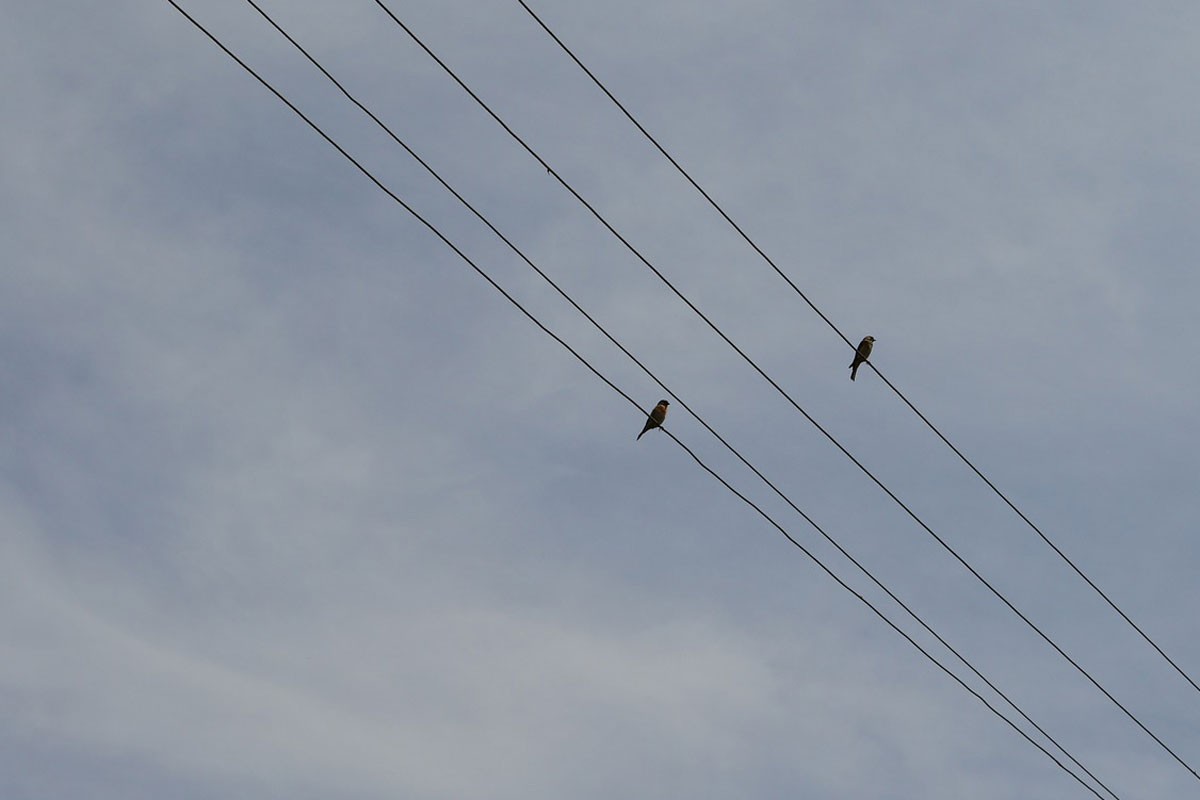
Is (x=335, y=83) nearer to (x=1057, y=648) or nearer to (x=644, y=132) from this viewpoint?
(x=644, y=132)

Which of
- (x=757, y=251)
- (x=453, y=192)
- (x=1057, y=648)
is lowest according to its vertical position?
(x=1057, y=648)

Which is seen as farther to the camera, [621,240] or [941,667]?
[941,667]

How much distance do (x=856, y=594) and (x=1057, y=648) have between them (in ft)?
6.14

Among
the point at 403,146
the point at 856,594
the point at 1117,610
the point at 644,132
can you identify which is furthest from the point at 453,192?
the point at 1117,610

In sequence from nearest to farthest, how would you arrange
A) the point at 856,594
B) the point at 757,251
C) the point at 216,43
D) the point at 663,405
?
the point at 216,43 < the point at 757,251 < the point at 856,594 < the point at 663,405

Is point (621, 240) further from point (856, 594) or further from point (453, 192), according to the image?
point (856, 594)

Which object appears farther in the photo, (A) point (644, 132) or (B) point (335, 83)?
(A) point (644, 132)

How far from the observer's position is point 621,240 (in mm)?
11906

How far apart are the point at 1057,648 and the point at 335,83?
7779mm

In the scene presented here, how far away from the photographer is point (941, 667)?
1502 centimetres

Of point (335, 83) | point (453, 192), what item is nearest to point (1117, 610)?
point (453, 192)

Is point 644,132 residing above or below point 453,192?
above

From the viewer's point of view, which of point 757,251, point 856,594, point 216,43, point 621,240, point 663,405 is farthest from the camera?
point 663,405

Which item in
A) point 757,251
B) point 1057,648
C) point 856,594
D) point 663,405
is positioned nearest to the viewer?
point 757,251
